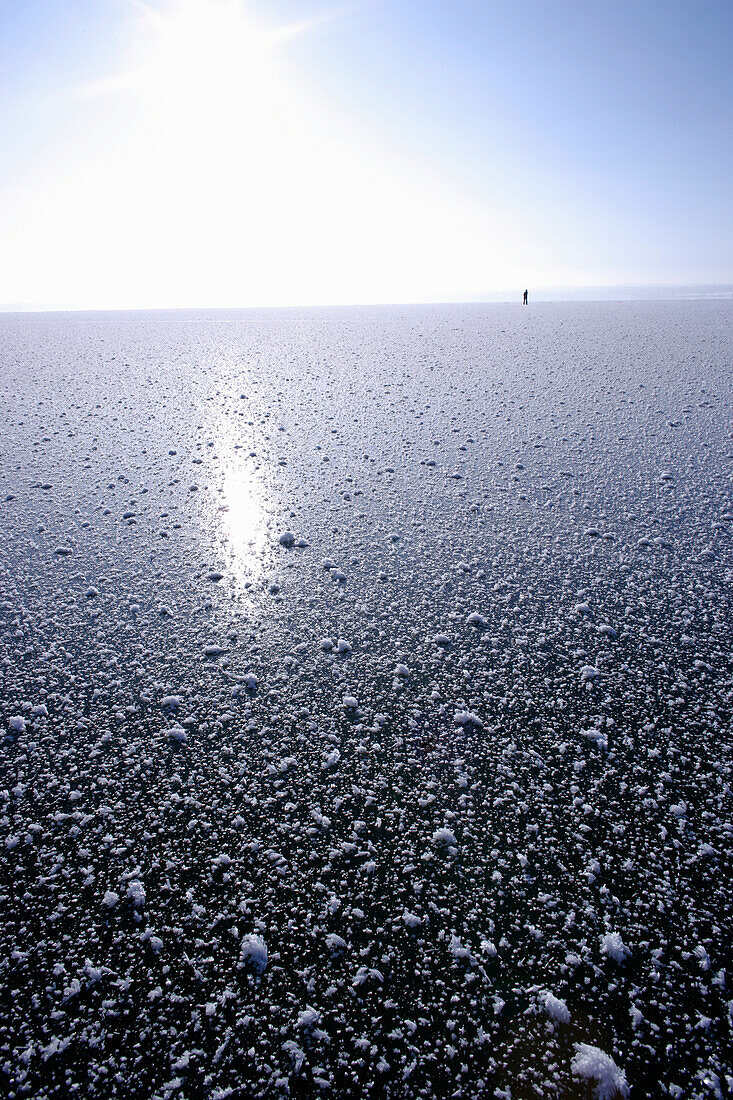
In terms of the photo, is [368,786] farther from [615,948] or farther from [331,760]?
[615,948]

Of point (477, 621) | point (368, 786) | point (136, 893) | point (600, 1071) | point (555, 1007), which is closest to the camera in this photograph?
point (600, 1071)

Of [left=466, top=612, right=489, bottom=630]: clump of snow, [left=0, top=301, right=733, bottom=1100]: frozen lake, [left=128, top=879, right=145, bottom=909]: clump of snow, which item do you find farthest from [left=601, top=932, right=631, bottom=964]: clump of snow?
[left=466, top=612, right=489, bottom=630]: clump of snow

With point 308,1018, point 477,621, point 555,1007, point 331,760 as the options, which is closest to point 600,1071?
point 555,1007

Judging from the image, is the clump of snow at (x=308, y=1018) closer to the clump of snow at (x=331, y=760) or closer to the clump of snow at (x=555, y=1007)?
the clump of snow at (x=555, y=1007)

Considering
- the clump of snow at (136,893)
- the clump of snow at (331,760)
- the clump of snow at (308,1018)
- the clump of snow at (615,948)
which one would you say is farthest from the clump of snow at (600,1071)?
the clump of snow at (136,893)

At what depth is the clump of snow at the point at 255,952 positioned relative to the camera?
1395 mm

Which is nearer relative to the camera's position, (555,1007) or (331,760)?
(555,1007)

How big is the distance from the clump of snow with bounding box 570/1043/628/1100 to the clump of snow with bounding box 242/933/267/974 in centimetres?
76

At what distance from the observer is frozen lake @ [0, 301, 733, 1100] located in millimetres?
1263

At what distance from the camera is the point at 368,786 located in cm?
191

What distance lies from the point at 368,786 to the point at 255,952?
617 mm

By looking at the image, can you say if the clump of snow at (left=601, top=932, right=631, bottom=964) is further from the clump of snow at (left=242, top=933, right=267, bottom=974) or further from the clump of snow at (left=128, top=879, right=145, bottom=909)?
the clump of snow at (left=128, top=879, right=145, bottom=909)

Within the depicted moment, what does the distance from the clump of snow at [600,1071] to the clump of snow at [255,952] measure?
761mm

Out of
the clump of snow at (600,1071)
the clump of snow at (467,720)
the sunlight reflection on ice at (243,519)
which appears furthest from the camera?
the sunlight reflection on ice at (243,519)
